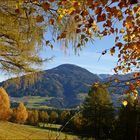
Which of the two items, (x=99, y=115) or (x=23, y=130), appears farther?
(x=99, y=115)

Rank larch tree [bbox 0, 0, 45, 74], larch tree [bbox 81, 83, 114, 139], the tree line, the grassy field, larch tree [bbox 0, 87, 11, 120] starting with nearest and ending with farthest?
the grassy field < larch tree [bbox 0, 0, 45, 74] < the tree line < larch tree [bbox 81, 83, 114, 139] < larch tree [bbox 0, 87, 11, 120]

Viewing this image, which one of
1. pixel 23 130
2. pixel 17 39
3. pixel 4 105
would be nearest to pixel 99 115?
pixel 4 105

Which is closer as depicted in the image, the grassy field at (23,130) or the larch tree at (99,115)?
the grassy field at (23,130)

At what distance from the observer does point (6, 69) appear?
15.5 meters

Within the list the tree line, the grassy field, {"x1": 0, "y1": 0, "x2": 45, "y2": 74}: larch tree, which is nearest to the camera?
the grassy field

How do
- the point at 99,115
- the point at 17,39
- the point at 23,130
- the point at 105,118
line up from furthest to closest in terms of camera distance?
1. the point at 99,115
2. the point at 105,118
3. the point at 23,130
4. the point at 17,39

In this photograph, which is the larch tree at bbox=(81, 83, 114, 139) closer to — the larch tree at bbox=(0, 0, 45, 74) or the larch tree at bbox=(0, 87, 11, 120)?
the larch tree at bbox=(0, 87, 11, 120)

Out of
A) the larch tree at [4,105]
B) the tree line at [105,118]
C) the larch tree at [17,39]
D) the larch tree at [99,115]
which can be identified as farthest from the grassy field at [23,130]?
the larch tree at [4,105]

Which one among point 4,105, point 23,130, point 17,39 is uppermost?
point 17,39

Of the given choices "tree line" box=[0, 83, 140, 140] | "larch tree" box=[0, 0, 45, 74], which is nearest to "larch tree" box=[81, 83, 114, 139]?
"tree line" box=[0, 83, 140, 140]

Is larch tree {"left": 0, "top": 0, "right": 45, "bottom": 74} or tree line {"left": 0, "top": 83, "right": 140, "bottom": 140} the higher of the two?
larch tree {"left": 0, "top": 0, "right": 45, "bottom": 74}

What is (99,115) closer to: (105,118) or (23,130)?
(105,118)

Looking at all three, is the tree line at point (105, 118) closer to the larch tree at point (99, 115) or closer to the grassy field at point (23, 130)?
the larch tree at point (99, 115)

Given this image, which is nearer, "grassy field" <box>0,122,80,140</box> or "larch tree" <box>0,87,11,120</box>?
"grassy field" <box>0,122,80,140</box>
